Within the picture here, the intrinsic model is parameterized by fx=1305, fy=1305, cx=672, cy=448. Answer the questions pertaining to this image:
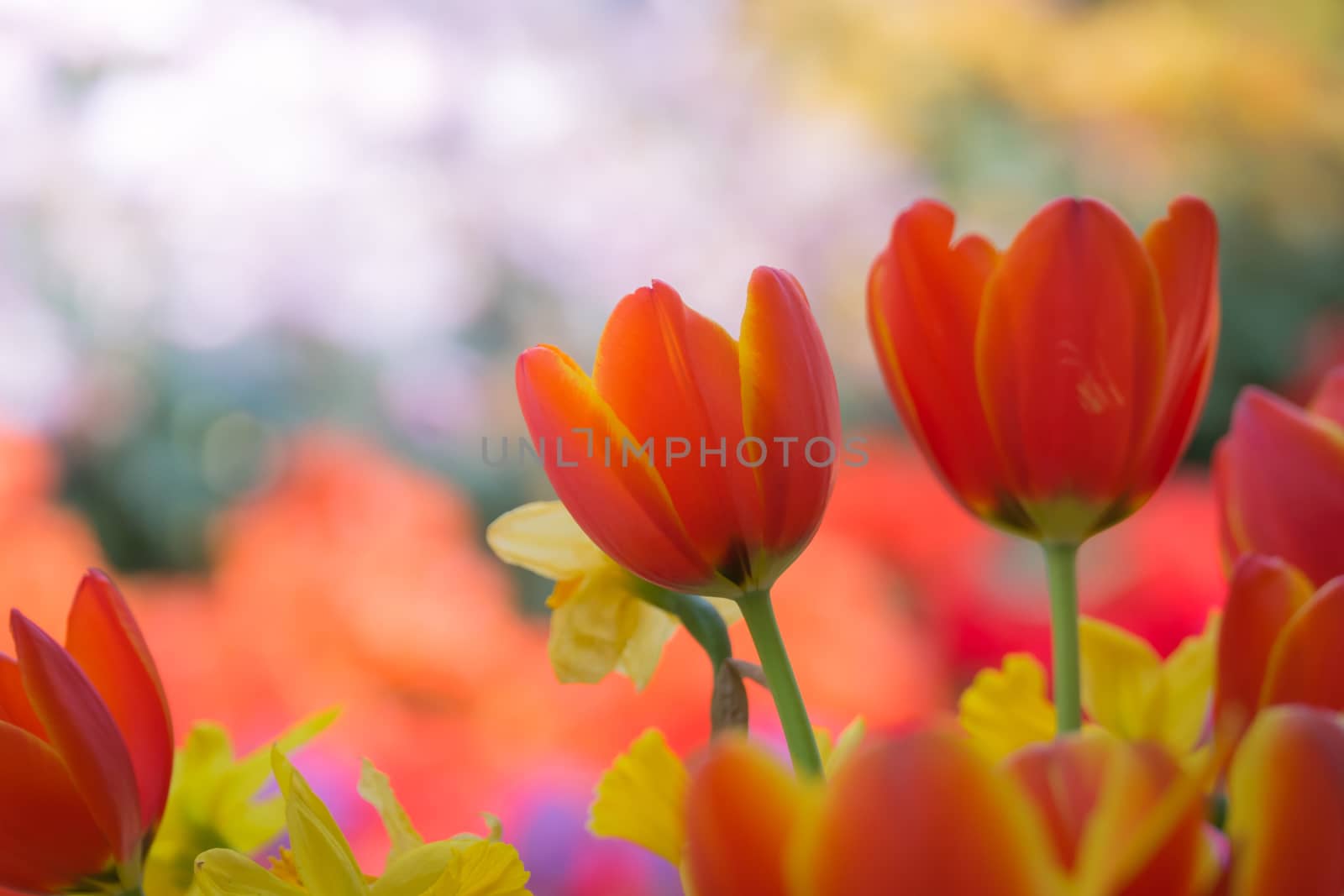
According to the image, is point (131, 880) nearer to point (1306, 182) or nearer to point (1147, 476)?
point (1147, 476)

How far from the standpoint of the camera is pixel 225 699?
0.54 metres

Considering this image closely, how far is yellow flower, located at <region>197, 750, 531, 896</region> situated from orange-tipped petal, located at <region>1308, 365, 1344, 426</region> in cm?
9

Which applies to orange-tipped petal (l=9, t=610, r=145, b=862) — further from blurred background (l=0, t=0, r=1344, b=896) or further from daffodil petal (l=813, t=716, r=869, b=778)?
blurred background (l=0, t=0, r=1344, b=896)

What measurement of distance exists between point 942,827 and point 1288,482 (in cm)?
7

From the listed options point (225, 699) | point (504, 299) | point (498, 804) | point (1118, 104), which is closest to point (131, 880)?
point (498, 804)

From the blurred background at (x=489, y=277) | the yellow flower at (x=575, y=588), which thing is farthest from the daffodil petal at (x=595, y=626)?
the blurred background at (x=489, y=277)

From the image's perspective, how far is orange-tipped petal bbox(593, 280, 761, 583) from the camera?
0.31 feet

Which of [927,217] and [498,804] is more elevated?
[927,217]

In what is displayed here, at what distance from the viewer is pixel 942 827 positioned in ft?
0.19

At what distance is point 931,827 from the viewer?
0.06 meters

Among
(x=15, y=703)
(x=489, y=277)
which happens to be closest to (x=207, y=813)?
(x=15, y=703)

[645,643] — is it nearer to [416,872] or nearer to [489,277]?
[416,872]

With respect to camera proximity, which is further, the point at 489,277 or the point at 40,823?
the point at 489,277

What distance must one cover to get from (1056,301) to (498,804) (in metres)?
0.25
